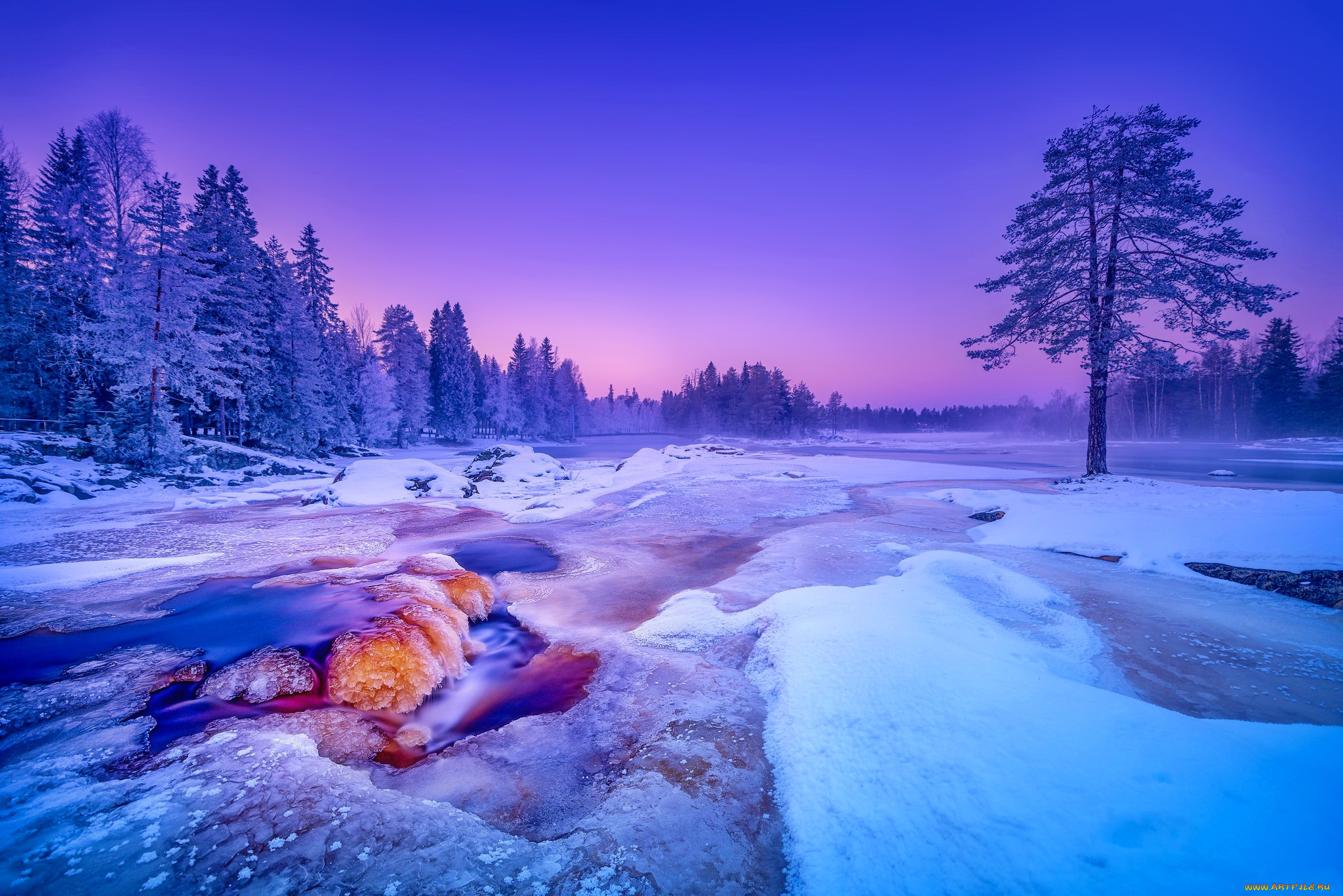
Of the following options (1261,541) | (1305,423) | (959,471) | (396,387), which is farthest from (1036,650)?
(1305,423)

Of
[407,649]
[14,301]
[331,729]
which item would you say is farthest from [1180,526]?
[14,301]

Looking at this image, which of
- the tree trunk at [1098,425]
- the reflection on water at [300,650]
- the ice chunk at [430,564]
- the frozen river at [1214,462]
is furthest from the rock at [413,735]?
the frozen river at [1214,462]

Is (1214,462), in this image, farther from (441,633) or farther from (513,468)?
(441,633)

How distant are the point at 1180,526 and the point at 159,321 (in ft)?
98.8

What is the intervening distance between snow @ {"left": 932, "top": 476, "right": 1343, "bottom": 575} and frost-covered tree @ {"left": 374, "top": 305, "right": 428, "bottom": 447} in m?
47.2

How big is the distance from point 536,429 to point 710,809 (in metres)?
72.1

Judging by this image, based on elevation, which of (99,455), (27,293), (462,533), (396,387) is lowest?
(462,533)

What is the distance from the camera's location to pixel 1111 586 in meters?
6.20

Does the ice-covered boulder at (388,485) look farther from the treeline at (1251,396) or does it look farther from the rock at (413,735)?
the treeline at (1251,396)

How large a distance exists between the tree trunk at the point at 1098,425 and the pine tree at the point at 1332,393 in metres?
48.0

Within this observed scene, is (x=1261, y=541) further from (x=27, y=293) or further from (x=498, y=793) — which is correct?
(x=27, y=293)

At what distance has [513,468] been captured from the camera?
66.4 ft

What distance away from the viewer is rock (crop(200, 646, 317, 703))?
13.7 feet

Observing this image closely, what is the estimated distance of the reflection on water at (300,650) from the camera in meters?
3.95
